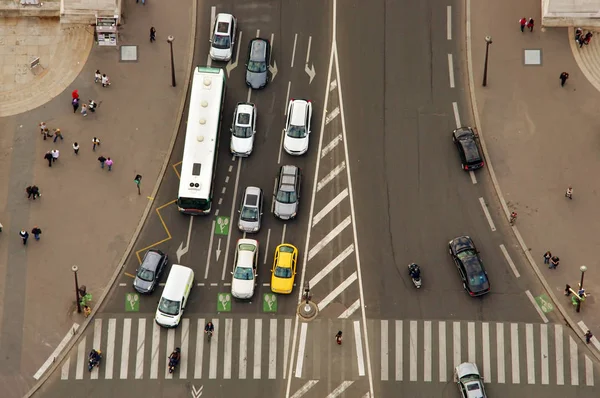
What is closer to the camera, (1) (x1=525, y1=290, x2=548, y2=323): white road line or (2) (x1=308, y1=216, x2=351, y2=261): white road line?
(1) (x1=525, y1=290, x2=548, y2=323): white road line

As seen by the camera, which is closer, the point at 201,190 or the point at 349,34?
the point at 201,190

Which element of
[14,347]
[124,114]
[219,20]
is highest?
[219,20]

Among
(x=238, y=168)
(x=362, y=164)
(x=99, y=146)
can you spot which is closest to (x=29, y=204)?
(x=99, y=146)

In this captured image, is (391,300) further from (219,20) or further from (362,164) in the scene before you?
(219,20)

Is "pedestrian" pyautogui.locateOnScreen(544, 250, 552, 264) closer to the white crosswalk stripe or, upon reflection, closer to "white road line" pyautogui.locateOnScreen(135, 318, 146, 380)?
the white crosswalk stripe

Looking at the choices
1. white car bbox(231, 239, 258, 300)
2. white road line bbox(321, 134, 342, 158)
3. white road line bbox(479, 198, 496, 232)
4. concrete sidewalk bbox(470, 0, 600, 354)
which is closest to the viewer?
white car bbox(231, 239, 258, 300)

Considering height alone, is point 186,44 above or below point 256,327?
above

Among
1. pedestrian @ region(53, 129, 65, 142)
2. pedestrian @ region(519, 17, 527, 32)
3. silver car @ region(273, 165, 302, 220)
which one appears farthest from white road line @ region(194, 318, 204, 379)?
pedestrian @ region(519, 17, 527, 32)
